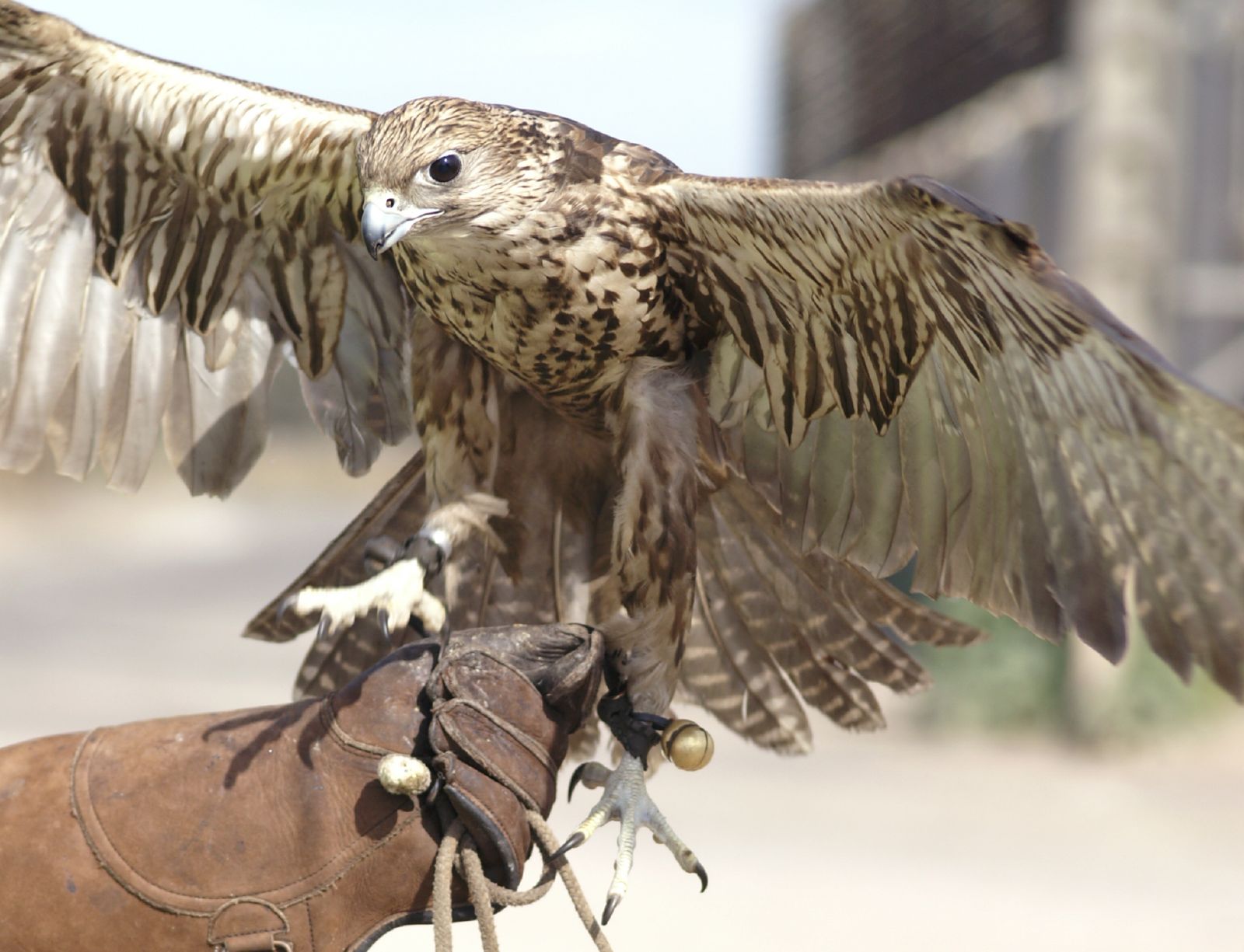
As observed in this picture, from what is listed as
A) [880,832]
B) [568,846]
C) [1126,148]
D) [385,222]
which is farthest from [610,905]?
[1126,148]

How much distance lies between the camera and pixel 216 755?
2361mm

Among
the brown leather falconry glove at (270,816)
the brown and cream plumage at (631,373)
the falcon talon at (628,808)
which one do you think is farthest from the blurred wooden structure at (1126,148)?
the brown leather falconry glove at (270,816)

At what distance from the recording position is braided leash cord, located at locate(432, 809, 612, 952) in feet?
7.43

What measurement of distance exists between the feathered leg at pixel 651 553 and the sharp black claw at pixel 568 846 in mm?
307

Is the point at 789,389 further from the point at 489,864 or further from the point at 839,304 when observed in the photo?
the point at 489,864

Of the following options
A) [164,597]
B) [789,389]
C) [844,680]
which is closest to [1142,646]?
[844,680]

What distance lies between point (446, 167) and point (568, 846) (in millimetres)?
1293

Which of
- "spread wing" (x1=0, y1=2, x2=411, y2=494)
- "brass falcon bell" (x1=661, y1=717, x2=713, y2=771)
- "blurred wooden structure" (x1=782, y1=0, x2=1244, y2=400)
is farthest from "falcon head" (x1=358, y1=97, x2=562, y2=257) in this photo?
"blurred wooden structure" (x1=782, y1=0, x2=1244, y2=400)

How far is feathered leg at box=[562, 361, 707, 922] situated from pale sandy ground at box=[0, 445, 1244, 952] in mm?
1448

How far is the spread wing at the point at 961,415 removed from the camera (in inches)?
94.7

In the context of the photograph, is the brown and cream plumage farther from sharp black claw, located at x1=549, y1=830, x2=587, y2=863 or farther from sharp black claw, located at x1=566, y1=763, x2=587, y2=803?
sharp black claw, located at x1=549, y1=830, x2=587, y2=863

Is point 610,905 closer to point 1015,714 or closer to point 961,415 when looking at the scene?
point 961,415

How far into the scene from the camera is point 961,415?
111 inches

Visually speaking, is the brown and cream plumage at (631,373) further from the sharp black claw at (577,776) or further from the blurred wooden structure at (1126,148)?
the blurred wooden structure at (1126,148)
